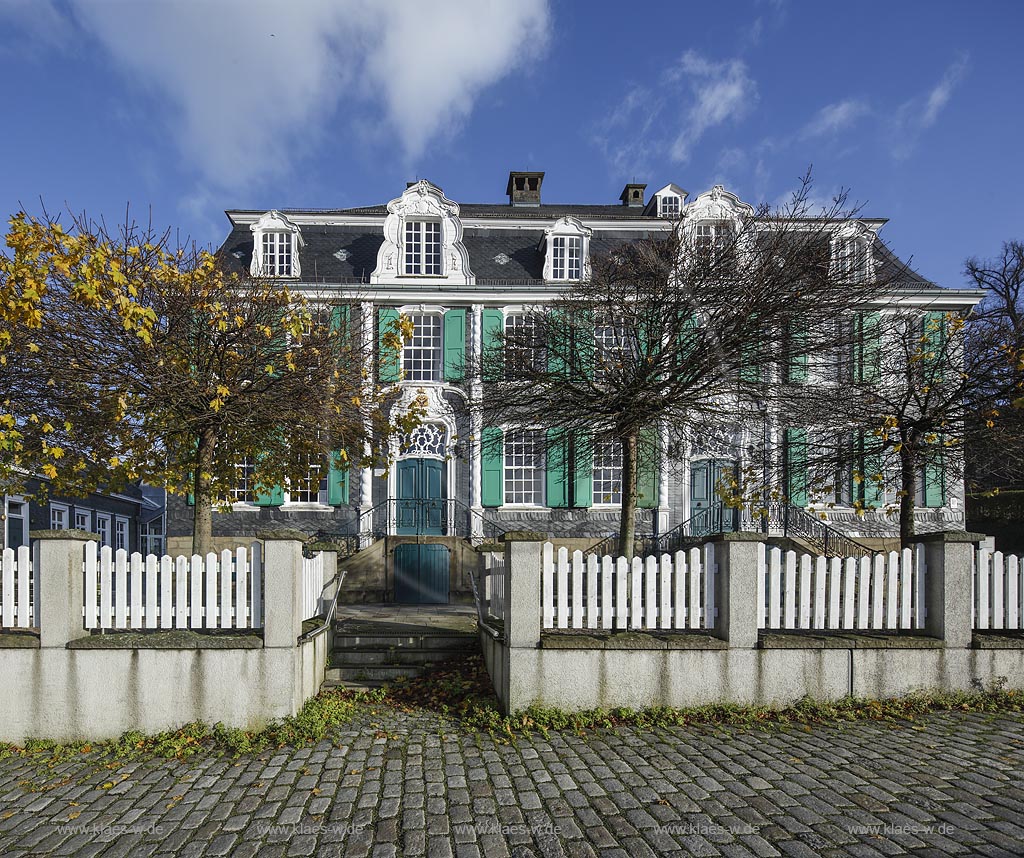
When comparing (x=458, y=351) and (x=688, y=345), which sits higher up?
(x=458, y=351)

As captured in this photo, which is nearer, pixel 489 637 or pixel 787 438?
pixel 489 637

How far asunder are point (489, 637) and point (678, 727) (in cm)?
227

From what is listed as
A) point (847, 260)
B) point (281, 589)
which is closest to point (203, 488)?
point (281, 589)

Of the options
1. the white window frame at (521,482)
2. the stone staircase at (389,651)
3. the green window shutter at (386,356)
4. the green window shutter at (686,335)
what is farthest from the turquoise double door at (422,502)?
the green window shutter at (686,335)

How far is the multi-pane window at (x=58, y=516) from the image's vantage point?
65.7 feet

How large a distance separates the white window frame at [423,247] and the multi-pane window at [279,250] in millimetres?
3034

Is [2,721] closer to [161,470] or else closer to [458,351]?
[161,470]

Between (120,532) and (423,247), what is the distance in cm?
1791

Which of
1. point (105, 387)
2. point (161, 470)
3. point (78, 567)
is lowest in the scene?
point (78, 567)

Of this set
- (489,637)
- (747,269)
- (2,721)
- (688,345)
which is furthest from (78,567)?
(747,269)

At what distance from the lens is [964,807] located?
4.23 m

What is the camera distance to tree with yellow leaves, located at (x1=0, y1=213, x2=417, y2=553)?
→ 6.98 metres

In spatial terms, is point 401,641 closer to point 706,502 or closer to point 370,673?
point 370,673

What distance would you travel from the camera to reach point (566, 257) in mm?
17672
